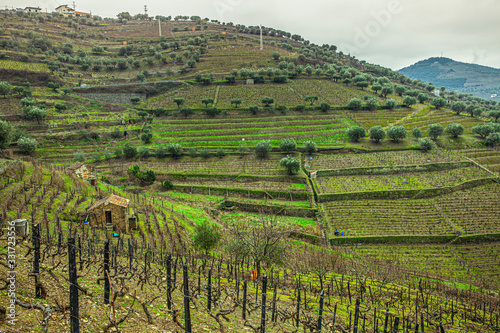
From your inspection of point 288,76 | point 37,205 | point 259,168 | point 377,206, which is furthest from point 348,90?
point 37,205

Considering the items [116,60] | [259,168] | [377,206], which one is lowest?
[377,206]

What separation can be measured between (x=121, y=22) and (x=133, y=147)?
505 ft

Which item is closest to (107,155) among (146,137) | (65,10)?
(146,137)

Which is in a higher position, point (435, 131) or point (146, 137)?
point (435, 131)

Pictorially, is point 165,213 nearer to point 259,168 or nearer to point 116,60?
point 259,168

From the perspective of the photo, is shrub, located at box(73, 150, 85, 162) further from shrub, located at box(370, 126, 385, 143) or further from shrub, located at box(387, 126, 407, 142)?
shrub, located at box(387, 126, 407, 142)

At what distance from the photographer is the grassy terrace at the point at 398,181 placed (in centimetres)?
4931

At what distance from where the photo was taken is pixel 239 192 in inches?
2010

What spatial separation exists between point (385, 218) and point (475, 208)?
1382 centimetres

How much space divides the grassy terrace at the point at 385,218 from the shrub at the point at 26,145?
55.4m

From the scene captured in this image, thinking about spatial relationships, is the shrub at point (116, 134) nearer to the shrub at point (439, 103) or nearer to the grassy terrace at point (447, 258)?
the grassy terrace at point (447, 258)

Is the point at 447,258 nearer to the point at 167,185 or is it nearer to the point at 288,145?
the point at 288,145

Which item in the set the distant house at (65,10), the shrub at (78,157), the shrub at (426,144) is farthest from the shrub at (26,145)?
the distant house at (65,10)

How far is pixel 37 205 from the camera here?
25.5 meters
